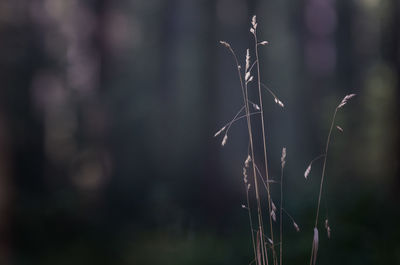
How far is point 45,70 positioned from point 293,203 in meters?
5.86

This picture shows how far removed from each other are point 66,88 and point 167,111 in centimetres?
256

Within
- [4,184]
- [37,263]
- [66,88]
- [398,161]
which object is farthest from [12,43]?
[398,161]

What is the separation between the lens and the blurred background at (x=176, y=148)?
19.3 feet

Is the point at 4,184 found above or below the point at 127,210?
above

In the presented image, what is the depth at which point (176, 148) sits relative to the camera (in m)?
9.62

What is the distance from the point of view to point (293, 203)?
251 inches

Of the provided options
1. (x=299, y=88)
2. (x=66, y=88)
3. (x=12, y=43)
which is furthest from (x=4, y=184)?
(x=299, y=88)

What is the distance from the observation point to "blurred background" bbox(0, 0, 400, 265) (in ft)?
19.3

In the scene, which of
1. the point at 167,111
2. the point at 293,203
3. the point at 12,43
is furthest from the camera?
the point at 167,111

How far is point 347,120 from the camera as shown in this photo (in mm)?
10750

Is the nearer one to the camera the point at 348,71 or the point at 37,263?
the point at 37,263

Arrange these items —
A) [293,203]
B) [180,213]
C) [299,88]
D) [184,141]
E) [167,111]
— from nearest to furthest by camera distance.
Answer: [293,203]
[180,213]
[184,141]
[167,111]
[299,88]

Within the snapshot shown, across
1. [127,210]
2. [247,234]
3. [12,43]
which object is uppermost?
[12,43]

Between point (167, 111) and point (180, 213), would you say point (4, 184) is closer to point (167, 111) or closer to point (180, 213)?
point (180, 213)
